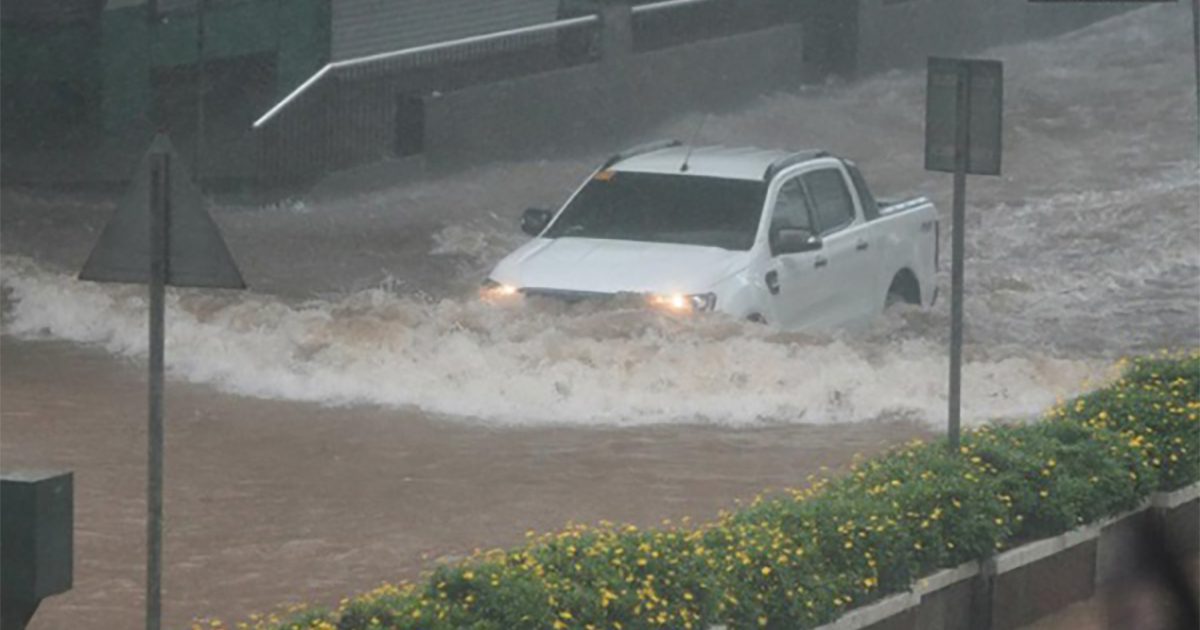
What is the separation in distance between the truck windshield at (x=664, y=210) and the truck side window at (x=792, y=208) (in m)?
0.13

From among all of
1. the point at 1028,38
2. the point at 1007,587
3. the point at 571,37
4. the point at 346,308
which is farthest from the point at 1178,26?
the point at 1007,587

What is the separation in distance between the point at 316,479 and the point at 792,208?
4265 mm

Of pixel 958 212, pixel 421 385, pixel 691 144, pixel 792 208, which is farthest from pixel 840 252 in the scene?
pixel 691 144

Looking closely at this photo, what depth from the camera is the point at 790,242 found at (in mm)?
14711

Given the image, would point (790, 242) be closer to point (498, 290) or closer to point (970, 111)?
point (498, 290)

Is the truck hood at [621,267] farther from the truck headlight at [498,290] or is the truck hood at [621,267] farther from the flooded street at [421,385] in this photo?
the flooded street at [421,385]

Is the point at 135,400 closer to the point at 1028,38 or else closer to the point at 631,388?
the point at 631,388

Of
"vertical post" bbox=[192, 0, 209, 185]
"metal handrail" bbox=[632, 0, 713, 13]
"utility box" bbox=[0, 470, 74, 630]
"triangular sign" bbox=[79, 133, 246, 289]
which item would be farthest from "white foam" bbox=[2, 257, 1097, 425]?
"metal handrail" bbox=[632, 0, 713, 13]

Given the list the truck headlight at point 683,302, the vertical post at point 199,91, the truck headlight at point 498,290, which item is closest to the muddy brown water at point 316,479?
the truck headlight at point 683,302

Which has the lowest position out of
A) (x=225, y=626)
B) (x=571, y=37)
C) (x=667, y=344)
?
(x=225, y=626)

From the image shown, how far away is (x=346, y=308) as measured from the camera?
16516 millimetres

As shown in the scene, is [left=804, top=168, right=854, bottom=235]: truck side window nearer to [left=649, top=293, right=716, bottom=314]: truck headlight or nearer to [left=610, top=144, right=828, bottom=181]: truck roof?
[left=610, top=144, right=828, bottom=181]: truck roof

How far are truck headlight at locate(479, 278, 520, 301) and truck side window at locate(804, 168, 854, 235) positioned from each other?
7.29 feet

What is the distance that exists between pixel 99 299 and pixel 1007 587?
9273 millimetres
